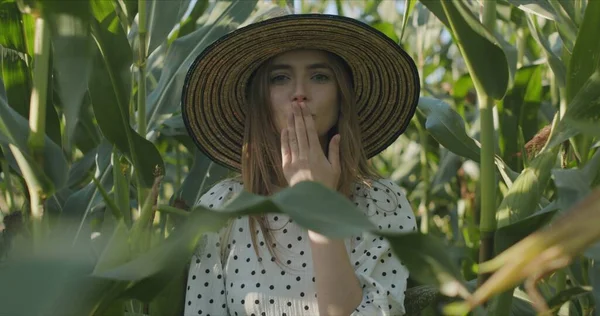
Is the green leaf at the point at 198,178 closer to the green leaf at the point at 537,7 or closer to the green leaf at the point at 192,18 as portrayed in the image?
the green leaf at the point at 192,18

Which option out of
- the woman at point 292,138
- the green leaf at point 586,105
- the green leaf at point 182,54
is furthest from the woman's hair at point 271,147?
the green leaf at point 586,105

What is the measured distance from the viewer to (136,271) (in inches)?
40.6

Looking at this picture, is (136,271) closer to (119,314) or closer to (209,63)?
(119,314)

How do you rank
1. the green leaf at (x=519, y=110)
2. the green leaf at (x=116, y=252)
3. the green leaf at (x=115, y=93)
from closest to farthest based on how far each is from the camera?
the green leaf at (x=116, y=252)
the green leaf at (x=115, y=93)
the green leaf at (x=519, y=110)

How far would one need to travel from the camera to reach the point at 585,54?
1.44 m

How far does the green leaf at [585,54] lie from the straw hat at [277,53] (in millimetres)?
443

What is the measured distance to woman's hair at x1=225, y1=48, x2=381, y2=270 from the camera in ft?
5.85

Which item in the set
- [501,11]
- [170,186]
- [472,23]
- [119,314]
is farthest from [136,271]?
[170,186]

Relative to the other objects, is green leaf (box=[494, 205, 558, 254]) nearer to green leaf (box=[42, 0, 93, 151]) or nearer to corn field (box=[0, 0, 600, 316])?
corn field (box=[0, 0, 600, 316])

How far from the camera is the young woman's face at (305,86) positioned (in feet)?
5.67

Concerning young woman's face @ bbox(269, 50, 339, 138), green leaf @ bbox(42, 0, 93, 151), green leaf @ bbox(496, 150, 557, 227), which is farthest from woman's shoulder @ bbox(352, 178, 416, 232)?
green leaf @ bbox(42, 0, 93, 151)

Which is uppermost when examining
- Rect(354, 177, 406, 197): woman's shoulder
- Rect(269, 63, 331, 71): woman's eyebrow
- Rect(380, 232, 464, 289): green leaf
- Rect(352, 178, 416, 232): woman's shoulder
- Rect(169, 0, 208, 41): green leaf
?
Rect(169, 0, 208, 41): green leaf

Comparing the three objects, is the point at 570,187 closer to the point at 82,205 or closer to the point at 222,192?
the point at 222,192

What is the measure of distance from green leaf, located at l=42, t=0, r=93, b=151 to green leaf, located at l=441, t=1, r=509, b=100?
1.59 ft
